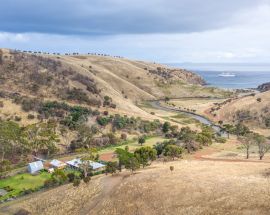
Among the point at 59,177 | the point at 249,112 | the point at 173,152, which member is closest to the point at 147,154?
the point at 173,152

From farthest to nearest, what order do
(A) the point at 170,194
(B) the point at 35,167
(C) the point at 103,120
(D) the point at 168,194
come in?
(C) the point at 103,120 < (B) the point at 35,167 < (D) the point at 168,194 < (A) the point at 170,194

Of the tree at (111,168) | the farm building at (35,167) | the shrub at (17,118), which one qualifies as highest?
the shrub at (17,118)

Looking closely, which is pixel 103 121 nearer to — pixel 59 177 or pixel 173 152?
pixel 173 152

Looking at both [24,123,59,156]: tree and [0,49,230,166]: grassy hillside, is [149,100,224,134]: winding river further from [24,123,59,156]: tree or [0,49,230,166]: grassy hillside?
[24,123,59,156]: tree

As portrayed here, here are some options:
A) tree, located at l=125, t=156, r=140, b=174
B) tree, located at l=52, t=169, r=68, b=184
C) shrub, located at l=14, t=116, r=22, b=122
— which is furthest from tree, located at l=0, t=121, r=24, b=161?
tree, located at l=125, t=156, r=140, b=174

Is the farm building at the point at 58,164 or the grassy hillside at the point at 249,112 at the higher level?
the grassy hillside at the point at 249,112

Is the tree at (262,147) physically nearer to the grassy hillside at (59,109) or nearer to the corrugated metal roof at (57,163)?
the grassy hillside at (59,109)

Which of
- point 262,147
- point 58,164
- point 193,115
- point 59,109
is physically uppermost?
point 262,147

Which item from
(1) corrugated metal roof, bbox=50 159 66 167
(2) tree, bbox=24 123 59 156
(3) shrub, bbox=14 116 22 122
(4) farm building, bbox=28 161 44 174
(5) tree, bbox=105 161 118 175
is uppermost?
(3) shrub, bbox=14 116 22 122

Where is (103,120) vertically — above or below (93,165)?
above

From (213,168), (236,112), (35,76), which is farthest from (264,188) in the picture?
(35,76)

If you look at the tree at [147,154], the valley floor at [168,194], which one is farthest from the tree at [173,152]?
the valley floor at [168,194]

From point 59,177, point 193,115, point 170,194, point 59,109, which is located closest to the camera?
point 170,194
